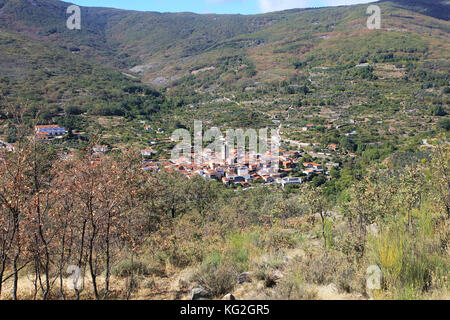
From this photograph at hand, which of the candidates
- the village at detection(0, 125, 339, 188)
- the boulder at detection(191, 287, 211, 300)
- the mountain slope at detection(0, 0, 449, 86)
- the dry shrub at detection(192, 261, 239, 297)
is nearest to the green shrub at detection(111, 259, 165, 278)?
the dry shrub at detection(192, 261, 239, 297)

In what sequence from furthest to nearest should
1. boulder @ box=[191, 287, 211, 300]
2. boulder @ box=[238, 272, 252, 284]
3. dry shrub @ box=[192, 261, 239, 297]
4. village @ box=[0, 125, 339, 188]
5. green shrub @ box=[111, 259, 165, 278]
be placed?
village @ box=[0, 125, 339, 188], green shrub @ box=[111, 259, 165, 278], boulder @ box=[238, 272, 252, 284], dry shrub @ box=[192, 261, 239, 297], boulder @ box=[191, 287, 211, 300]

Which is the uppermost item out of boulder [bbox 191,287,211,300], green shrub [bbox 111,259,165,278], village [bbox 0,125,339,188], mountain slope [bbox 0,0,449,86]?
mountain slope [bbox 0,0,449,86]

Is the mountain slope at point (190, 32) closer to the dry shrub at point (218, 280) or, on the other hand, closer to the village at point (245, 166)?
the village at point (245, 166)

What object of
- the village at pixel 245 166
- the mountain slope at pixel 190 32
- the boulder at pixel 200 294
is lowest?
the village at pixel 245 166

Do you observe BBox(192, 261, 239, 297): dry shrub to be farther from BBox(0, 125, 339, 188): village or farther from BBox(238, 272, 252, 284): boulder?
BBox(0, 125, 339, 188): village

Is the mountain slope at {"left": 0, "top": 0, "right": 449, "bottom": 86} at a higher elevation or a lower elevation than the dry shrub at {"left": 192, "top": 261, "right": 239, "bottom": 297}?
higher

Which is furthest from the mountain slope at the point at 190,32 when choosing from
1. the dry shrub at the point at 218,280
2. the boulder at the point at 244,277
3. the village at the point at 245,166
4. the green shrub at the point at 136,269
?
the dry shrub at the point at 218,280

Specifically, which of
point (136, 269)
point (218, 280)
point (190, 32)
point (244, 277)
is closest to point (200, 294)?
point (218, 280)

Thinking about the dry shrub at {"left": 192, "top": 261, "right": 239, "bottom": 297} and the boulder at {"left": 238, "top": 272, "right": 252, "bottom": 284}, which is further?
the boulder at {"left": 238, "top": 272, "right": 252, "bottom": 284}

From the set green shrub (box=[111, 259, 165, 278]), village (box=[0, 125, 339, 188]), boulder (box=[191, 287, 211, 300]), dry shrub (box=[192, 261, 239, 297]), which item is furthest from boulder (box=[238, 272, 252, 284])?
village (box=[0, 125, 339, 188])

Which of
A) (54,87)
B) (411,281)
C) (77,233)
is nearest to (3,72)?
(54,87)

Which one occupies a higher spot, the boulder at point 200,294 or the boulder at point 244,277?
the boulder at point 200,294

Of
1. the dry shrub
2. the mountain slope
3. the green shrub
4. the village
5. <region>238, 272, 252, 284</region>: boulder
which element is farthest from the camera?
the mountain slope
